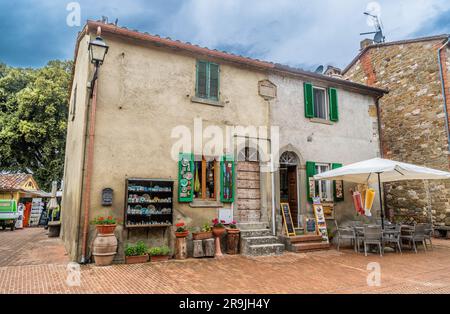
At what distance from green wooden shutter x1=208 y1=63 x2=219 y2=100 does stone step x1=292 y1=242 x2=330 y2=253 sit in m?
5.01

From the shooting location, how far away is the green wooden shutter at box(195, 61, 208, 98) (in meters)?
9.21

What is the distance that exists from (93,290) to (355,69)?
15.8m

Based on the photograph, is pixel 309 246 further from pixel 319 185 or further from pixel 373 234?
pixel 319 185

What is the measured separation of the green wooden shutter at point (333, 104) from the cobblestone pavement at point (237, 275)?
5159 millimetres

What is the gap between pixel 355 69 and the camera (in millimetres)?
16250

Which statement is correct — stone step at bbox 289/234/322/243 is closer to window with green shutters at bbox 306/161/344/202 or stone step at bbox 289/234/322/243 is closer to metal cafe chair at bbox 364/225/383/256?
window with green shutters at bbox 306/161/344/202

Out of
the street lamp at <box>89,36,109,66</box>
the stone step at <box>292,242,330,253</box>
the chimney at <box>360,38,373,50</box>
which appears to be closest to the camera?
the street lamp at <box>89,36,109,66</box>

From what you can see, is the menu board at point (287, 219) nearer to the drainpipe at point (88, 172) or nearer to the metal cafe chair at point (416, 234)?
the metal cafe chair at point (416, 234)

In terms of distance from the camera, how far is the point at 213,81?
31.0 feet

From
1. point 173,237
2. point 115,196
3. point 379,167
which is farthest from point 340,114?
point 115,196

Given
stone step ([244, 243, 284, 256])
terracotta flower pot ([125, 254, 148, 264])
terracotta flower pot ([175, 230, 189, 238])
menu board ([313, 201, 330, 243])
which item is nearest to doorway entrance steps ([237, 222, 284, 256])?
stone step ([244, 243, 284, 256])

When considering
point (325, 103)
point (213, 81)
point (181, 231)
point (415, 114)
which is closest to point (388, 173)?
point (325, 103)
